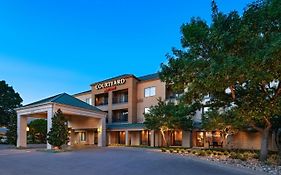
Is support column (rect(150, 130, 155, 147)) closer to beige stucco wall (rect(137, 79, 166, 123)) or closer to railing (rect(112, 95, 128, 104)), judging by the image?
beige stucco wall (rect(137, 79, 166, 123))

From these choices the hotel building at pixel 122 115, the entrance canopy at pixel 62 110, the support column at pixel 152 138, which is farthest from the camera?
the support column at pixel 152 138

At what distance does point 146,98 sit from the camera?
4219cm

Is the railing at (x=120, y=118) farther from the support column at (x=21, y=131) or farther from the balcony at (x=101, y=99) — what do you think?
the support column at (x=21, y=131)

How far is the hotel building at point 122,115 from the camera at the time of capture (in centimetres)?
3148

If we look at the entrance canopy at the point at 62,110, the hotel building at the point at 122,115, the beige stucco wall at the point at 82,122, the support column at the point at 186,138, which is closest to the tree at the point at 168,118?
the hotel building at the point at 122,115

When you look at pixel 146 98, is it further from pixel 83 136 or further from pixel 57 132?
pixel 57 132

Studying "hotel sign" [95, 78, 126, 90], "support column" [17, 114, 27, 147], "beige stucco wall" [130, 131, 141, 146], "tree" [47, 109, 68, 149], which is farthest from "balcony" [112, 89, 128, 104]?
"tree" [47, 109, 68, 149]

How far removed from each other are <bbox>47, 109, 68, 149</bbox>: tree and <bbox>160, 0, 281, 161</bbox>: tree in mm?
13584

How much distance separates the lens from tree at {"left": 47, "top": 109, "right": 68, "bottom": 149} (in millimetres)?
27339

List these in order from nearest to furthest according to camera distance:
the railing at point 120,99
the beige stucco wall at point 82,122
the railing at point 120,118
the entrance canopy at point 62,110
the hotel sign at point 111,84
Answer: the entrance canopy at point 62,110 < the beige stucco wall at point 82,122 < the hotel sign at point 111,84 < the railing at point 120,118 < the railing at point 120,99

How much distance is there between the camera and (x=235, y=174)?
13336mm

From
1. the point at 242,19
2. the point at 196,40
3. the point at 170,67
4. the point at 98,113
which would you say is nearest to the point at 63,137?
the point at 98,113

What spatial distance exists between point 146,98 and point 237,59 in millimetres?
29207

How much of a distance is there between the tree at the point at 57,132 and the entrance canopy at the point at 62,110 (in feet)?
2.43
